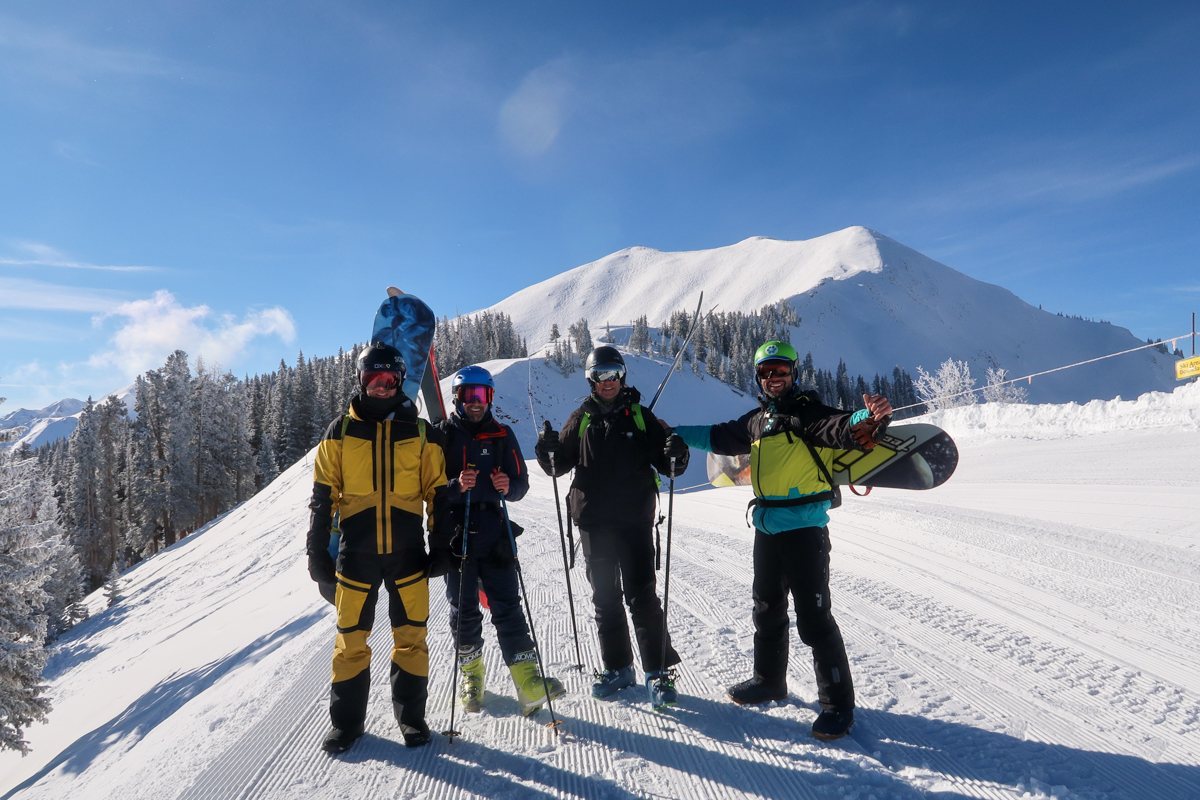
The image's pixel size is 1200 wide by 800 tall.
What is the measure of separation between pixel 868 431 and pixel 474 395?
2.53m

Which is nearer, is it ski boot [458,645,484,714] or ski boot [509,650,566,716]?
ski boot [509,650,566,716]

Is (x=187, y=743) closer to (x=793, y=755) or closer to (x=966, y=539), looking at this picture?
(x=793, y=755)

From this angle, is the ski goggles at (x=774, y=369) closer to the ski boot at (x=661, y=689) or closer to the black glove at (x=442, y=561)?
the ski boot at (x=661, y=689)

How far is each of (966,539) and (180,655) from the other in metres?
12.9

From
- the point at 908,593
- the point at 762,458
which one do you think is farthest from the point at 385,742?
the point at 908,593

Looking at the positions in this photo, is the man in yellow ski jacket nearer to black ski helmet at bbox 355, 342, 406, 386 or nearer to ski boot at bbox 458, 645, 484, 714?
black ski helmet at bbox 355, 342, 406, 386

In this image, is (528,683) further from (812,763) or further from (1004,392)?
(1004,392)

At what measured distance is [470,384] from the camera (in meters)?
3.85

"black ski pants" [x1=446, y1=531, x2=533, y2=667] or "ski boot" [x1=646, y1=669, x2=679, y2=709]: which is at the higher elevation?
"black ski pants" [x1=446, y1=531, x2=533, y2=667]

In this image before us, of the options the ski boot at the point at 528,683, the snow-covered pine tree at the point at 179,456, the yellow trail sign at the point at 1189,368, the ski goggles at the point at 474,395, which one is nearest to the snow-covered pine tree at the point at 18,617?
the ski boot at the point at 528,683

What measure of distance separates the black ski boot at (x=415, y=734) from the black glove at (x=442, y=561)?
84cm

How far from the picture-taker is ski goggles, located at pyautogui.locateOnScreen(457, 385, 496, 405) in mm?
3826

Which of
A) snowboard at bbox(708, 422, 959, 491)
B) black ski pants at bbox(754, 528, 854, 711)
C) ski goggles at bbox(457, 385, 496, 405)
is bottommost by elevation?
black ski pants at bbox(754, 528, 854, 711)

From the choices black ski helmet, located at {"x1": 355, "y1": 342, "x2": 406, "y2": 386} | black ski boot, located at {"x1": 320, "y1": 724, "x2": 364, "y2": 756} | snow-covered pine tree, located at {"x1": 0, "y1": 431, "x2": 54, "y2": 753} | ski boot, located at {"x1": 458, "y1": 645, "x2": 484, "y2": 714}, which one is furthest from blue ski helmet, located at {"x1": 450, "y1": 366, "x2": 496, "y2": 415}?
snow-covered pine tree, located at {"x1": 0, "y1": 431, "x2": 54, "y2": 753}
